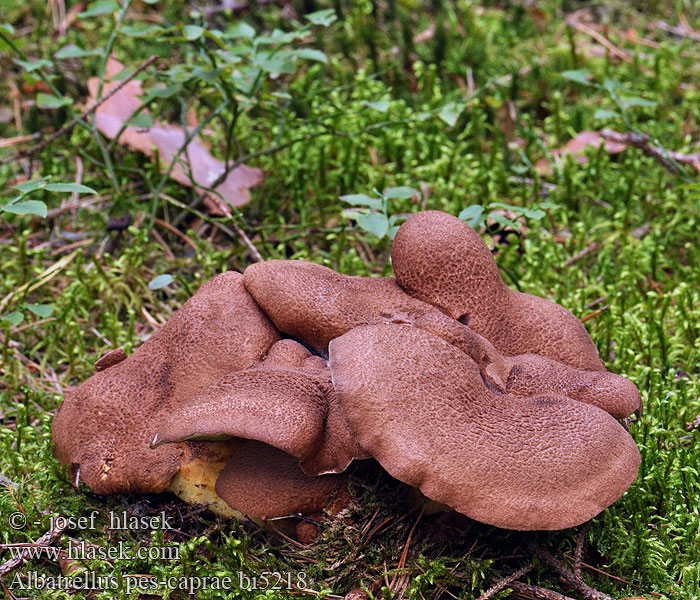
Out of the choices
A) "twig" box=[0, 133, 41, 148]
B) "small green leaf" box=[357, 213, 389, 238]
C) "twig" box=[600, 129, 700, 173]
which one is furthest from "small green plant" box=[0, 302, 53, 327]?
"twig" box=[600, 129, 700, 173]

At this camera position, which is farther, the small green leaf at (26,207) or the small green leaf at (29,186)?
the small green leaf at (29,186)

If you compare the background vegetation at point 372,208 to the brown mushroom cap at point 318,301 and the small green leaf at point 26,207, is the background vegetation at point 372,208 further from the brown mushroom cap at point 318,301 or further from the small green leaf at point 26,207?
the brown mushroom cap at point 318,301

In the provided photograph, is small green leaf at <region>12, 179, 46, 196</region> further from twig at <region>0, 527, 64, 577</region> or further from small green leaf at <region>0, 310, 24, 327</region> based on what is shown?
twig at <region>0, 527, 64, 577</region>

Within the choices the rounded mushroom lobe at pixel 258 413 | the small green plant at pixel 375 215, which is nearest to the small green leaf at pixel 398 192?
the small green plant at pixel 375 215

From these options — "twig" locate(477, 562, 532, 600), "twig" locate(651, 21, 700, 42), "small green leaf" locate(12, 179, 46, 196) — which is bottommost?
"twig" locate(477, 562, 532, 600)

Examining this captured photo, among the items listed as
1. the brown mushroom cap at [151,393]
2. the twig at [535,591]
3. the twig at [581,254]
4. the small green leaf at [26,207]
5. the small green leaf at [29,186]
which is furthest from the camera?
the twig at [581,254]

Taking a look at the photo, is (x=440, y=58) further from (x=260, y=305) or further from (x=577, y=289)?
(x=260, y=305)
